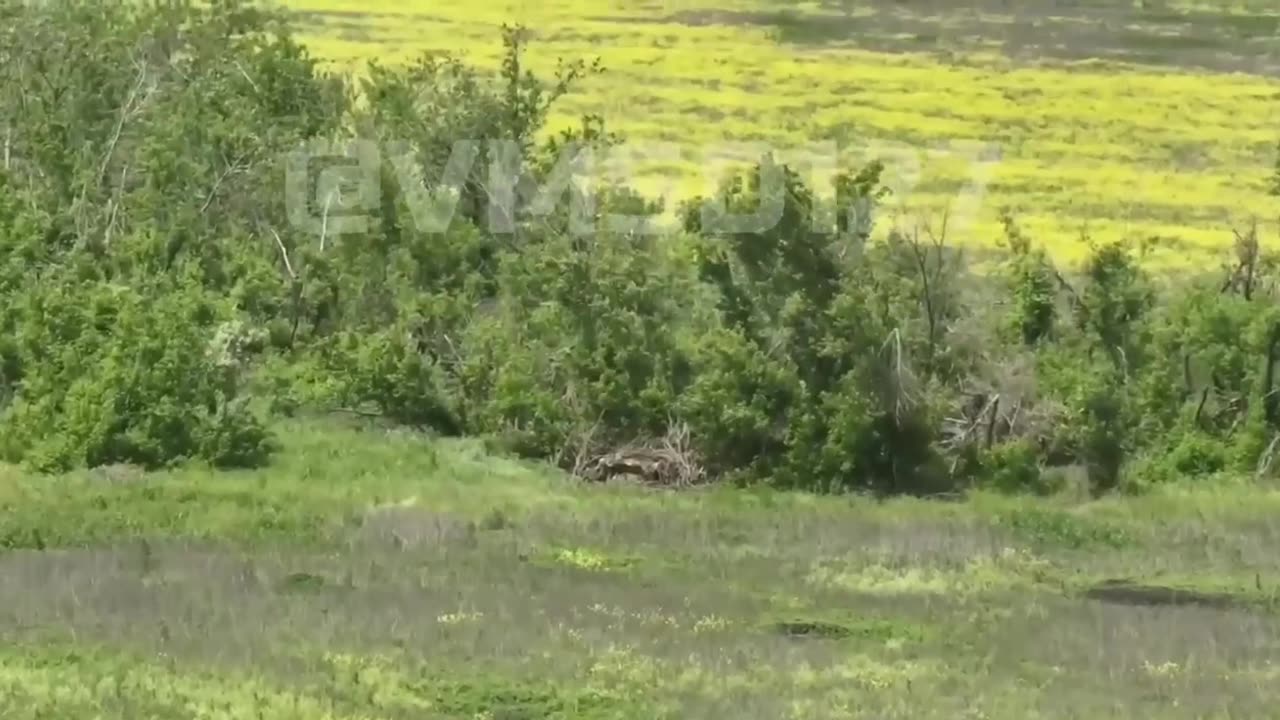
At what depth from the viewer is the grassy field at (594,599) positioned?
39.1ft

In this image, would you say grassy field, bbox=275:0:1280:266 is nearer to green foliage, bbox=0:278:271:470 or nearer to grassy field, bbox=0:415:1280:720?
grassy field, bbox=0:415:1280:720

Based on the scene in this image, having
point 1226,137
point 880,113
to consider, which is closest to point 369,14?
point 880,113

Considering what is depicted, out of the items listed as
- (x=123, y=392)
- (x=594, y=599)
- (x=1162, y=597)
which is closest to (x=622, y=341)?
(x=123, y=392)

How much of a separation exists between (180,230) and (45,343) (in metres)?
4.29

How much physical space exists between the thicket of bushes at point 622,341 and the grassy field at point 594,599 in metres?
1.02

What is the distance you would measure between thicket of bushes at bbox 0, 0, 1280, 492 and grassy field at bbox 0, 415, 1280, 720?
1.02 meters

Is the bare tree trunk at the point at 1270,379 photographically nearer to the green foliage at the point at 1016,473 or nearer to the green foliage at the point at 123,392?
the green foliage at the point at 1016,473

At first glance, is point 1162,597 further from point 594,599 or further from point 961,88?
point 961,88

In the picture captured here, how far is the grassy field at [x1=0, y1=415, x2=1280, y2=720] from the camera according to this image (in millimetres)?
11906

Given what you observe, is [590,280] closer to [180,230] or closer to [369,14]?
[180,230]

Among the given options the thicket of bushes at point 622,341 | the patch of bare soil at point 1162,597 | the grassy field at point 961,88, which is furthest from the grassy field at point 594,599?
the grassy field at point 961,88

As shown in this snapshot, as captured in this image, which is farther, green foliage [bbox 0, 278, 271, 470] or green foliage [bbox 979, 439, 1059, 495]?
green foliage [bbox 979, 439, 1059, 495]

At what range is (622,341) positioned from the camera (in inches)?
934

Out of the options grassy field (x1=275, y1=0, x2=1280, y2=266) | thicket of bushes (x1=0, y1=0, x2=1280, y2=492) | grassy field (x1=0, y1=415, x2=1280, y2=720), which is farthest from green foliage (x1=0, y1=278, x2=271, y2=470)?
grassy field (x1=275, y1=0, x2=1280, y2=266)
